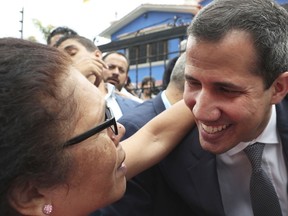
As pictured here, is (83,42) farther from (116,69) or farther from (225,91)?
(225,91)

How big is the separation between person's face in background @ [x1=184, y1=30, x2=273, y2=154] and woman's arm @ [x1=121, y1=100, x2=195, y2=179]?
190 millimetres

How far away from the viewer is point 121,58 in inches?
174

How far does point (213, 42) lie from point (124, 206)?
960 mm

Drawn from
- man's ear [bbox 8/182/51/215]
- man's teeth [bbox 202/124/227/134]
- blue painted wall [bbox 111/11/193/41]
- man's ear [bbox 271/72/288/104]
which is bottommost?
blue painted wall [bbox 111/11/193/41]

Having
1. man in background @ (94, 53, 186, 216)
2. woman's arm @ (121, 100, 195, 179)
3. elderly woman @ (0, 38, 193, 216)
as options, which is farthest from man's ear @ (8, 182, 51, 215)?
man in background @ (94, 53, 186, 216)

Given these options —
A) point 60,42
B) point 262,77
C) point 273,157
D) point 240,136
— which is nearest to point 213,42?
point 262,77

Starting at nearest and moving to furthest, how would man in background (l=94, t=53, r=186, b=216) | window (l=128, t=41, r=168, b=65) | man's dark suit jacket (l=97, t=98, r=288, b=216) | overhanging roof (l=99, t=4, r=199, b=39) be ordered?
man's dark suit jacket (l=97, t=98, r=288, b=216), man in background (l=94, t=53, r=186, b=216), window (l=128, t=41, r=168, b=65), overhanging roof (l=99, t=4, r=199, b=39)

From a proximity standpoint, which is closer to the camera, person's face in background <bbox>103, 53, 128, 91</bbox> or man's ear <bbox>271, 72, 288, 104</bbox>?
man's ear <bbox>271, 72, 288, 104</bbox>

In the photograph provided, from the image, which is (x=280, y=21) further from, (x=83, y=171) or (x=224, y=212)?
(x=83, y=171)

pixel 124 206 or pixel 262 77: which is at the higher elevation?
pixel 262 77

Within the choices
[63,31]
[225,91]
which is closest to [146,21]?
[63,31]

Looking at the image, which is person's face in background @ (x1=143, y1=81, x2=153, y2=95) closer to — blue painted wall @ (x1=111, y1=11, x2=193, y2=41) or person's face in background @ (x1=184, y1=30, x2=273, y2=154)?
person's face in background @ (x1=184, y1=30, x2=273, y2=154)

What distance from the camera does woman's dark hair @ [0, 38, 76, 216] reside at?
102 centimetres

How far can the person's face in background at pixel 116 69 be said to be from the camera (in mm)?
4180
